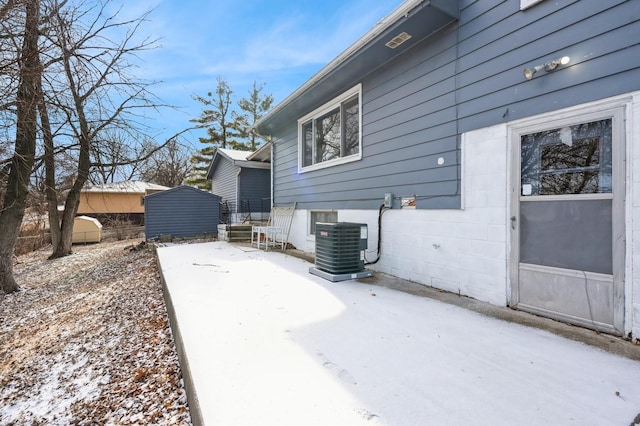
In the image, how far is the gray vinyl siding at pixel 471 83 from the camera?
2338 mm

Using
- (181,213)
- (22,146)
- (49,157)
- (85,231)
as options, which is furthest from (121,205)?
(22,146)

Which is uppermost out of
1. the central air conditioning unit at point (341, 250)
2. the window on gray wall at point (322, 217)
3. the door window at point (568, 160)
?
the door window at point (568, 160)

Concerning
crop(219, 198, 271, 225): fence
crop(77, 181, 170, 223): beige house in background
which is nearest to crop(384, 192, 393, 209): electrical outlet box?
crop(219, 198, 271, 225): fence

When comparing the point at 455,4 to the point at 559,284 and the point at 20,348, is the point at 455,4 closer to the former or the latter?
the point at 559,284

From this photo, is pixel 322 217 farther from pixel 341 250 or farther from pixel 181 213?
pixel 181 213

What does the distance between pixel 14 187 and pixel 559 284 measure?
9.17 meters

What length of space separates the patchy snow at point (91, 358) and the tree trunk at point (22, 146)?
1109 mm

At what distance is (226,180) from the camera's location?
1335 centimetres

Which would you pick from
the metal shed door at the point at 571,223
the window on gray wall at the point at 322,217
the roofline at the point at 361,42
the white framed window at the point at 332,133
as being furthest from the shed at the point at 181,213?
the metal shed door at the point at 571,223

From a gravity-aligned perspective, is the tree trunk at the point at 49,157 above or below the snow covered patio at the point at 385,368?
above

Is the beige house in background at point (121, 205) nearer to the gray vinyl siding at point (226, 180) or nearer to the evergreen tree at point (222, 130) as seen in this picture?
the evergreen tree at point (222, 130)

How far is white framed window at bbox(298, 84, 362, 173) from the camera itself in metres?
5.27

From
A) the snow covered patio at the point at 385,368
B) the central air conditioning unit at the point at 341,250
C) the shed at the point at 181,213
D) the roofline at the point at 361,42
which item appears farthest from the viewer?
the shed at the point at 181,213

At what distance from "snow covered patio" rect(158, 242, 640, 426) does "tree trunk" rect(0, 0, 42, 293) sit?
2991 millimetres
